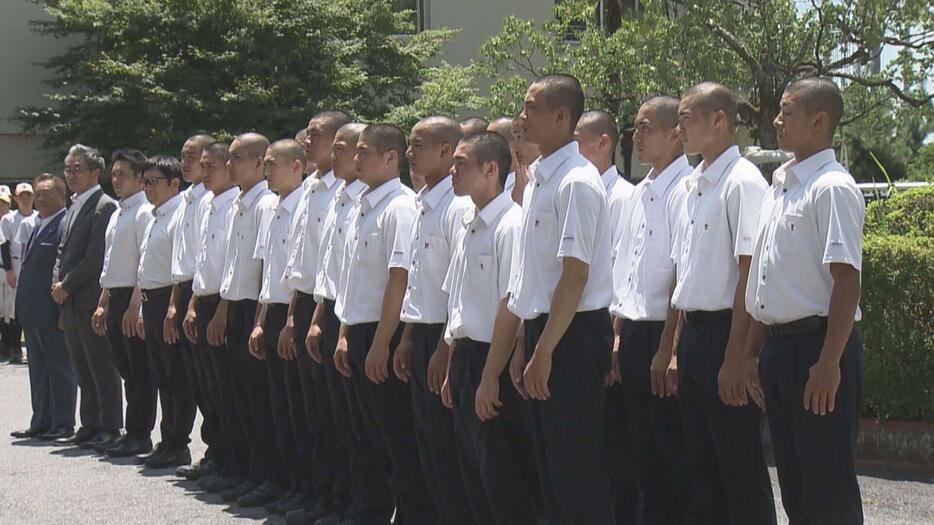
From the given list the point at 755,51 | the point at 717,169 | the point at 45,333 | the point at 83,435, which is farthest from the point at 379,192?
the point at 755,51

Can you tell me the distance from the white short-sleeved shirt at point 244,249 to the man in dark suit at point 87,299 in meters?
2.35

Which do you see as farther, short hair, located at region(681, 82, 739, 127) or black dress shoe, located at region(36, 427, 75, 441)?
black dress shoe, located at region(36, 427, 75, 441)

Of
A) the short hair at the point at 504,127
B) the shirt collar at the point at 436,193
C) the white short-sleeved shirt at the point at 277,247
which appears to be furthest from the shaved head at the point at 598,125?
the white short-sleeved shirt at the point at 277,247

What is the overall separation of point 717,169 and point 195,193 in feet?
15.6

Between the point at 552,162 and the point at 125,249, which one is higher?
the point at 552,162

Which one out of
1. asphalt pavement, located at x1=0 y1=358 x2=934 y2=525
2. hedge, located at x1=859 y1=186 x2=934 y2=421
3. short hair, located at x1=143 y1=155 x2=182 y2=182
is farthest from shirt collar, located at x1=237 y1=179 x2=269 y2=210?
hedge, located at x1=859 y1=186 x2=934 y2=421

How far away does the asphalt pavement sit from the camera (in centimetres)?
768

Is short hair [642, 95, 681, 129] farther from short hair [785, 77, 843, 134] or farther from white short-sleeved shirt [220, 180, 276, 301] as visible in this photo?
white short-sleeved shirt [220, 180, 276, 301]

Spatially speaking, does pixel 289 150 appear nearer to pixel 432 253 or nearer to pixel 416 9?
pixel 432 253

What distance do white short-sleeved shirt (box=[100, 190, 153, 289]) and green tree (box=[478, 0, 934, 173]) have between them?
22.1 ft

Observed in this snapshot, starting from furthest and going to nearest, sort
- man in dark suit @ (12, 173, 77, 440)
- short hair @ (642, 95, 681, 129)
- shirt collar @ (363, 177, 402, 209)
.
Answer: man in dark suit @ (12, 173, 77, 440) < shirt collar @ (363, 177, 402, 209) < short hair @ (642, 95, 681, 129)

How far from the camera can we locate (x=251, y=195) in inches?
335

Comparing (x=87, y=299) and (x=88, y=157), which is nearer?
(x=87, y=299)

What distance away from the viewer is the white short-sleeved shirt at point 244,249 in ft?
27.3
